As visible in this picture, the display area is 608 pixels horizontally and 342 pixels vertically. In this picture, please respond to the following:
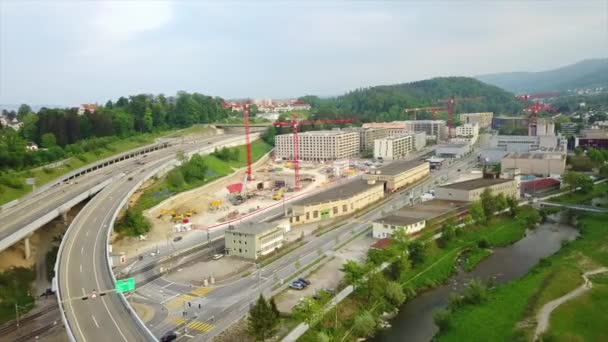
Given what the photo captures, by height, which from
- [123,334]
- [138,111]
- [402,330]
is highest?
[138,111]

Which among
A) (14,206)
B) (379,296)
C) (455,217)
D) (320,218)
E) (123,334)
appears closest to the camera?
(123,334)

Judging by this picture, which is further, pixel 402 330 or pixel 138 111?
pixel 138 111

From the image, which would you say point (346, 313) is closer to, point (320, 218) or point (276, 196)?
point (320, 218)

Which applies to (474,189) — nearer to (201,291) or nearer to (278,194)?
(278,194)

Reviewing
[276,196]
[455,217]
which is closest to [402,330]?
[455,217]

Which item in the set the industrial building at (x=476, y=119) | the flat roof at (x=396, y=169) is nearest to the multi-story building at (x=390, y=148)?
the flat roof at (x=396, y=169)

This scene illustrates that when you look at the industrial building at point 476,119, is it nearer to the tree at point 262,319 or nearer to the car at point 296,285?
the car at point 296,285

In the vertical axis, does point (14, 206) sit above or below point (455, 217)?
above
